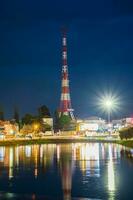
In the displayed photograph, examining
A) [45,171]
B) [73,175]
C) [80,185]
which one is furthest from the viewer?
[45,171]

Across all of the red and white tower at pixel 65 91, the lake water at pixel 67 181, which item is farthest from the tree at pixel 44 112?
the lake water at pixel 67 181

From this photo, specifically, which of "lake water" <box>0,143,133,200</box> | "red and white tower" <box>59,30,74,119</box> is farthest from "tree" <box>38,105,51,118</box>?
"lake water" <box>0,143,133,200</box>

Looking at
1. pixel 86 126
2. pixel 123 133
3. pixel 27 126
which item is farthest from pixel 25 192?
pixel 86 126

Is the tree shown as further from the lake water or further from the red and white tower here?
the lake water

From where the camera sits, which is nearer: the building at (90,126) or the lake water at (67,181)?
the lake water at (67,181)

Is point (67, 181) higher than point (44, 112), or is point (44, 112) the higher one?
point (44, 112)

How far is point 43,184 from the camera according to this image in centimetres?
2955

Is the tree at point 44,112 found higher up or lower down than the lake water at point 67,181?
higher up

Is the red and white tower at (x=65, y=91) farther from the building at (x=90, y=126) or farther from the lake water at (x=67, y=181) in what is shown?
the lake water at (x=67, y=181)

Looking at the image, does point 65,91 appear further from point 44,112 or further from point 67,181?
point 67,181

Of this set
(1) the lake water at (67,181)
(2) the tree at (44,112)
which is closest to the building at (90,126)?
(2) the tree at (44,112)

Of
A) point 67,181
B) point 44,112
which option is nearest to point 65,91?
point 44,112

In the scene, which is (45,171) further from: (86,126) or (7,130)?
(86,126)

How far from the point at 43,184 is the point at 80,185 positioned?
2.16 m
